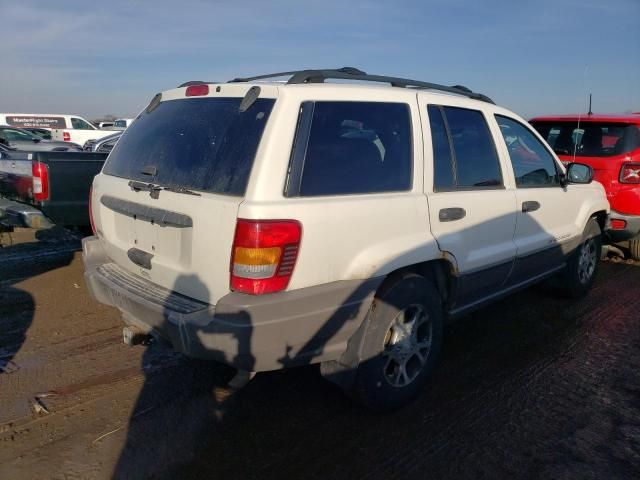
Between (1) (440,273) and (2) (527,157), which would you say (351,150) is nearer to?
(1) (440,273)

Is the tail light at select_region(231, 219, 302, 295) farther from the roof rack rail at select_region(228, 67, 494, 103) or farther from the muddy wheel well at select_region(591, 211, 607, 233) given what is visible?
the muddy wheel well at select_region(591, 211, 607, 233)

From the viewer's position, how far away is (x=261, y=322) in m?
2.46

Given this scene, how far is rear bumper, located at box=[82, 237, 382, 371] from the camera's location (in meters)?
2.47

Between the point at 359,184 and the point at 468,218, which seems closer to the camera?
the point at 359,184

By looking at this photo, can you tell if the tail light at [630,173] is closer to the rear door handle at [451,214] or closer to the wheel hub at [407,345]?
the rear door handle at [451,214]

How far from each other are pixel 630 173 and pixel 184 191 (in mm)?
5214

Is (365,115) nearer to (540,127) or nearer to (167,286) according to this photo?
(167,286)

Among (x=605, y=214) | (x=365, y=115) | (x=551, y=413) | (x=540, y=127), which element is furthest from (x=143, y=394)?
(x=540, y=127)

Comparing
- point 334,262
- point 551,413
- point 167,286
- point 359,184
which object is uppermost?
point 359,184

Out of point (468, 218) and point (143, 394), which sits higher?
point (468, 218)

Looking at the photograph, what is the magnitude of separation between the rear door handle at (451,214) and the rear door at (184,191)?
1241mm

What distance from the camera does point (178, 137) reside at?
3.07m

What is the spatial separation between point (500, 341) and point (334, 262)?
2.30 meters

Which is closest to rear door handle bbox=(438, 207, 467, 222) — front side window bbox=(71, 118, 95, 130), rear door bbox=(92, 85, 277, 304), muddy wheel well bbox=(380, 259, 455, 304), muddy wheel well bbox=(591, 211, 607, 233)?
muddy wheel well bbox=(380, 259, 455, 304)
